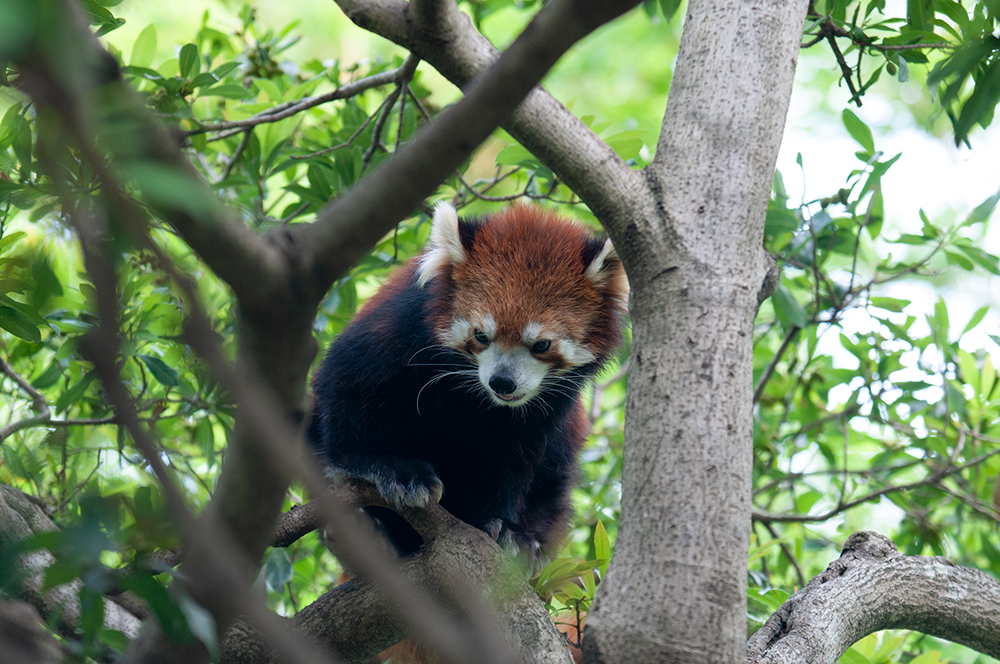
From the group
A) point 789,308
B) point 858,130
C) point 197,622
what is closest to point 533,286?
point 789,308

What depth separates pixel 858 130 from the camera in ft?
9.29

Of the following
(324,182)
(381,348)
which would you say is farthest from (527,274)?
(324,182)

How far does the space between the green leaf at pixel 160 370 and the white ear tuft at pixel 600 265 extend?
4.77 feet

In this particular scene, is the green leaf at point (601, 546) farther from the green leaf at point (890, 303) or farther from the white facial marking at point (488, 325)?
the green leaf at point (890, 303)

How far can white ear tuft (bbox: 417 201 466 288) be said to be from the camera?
2.65m

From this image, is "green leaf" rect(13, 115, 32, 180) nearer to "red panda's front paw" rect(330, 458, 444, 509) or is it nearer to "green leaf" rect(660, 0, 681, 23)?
"red panda's front paw" rect(330, 458, 444, 509)

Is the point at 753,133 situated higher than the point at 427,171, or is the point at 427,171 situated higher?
the point at 753,133

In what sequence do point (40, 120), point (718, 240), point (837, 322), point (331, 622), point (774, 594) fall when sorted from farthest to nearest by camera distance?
point (837, 322)
point (774, 594)
point (331, 622)
point (718, 240)
point (40, 120)

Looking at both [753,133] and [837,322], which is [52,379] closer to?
[753,133]

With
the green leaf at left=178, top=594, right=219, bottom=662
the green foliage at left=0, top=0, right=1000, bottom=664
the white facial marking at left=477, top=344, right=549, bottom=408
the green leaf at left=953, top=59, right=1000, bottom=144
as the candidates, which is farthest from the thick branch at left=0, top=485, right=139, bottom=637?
the green leaf at left=953, top=59, right=1000, bottom=144

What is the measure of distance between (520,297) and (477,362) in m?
0.27

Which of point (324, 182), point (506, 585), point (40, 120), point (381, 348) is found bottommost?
point (506, 585)

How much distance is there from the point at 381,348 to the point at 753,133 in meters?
1.40

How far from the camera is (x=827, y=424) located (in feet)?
12.4
